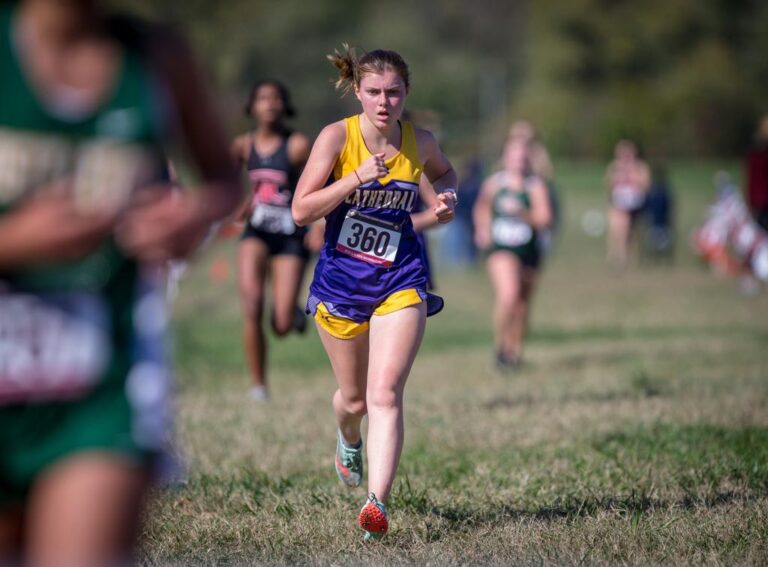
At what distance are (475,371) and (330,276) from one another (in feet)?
22.0

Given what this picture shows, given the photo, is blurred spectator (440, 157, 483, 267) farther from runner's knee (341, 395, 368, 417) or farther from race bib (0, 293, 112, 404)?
race bib (0, 293, 112, 404)

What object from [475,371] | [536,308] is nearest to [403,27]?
[536,308]

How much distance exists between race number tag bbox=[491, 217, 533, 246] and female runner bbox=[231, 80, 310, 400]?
2.86 metres

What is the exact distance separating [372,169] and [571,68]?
74.5 metres

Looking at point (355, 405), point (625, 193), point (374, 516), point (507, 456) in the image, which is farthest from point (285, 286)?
point (625, 193)

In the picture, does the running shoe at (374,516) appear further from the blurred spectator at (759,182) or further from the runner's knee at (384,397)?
the blurred spectator at (759,182)

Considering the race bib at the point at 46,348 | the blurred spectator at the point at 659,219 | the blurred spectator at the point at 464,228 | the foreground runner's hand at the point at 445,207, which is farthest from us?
the blurred spectator at the point at 659,219

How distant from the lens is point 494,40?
120 m

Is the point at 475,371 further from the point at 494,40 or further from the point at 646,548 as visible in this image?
the point at 494,40

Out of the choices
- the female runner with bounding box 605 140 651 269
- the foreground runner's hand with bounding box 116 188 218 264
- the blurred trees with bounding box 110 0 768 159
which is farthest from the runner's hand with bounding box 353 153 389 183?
the blurred trees with bounding box 110 0 768 159

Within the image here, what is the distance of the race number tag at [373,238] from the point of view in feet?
18.5

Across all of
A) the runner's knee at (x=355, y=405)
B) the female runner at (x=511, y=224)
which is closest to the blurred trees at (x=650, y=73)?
the female runner at (x=511, y=224)

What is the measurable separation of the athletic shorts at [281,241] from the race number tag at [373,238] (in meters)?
3.89

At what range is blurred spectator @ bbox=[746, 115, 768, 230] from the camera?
46.2 feet
